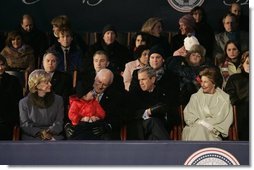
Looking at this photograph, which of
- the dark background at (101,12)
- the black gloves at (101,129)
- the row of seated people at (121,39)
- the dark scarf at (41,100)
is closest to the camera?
the black gloves at (101,129)

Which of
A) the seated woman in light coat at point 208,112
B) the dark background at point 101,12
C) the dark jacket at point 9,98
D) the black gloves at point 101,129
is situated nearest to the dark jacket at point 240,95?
the seated woman in light coat at point 208,112

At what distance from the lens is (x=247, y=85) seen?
25.2 feet

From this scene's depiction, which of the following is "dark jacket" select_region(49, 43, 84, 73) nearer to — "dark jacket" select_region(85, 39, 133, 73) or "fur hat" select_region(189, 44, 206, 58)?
"dark jacket" select_region(85, 39, 133, 73)

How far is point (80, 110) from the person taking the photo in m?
7.47


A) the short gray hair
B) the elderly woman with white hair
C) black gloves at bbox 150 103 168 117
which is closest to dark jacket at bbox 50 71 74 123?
the elderly woman with white hair

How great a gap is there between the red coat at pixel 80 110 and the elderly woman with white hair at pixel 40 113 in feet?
0.55

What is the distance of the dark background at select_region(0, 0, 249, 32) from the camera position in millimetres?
8023

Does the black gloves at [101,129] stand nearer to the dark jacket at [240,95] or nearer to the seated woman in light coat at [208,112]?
the seated woman in light coat at [208,112]

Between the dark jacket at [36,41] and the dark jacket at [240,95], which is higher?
the dark jacket at [36,41]

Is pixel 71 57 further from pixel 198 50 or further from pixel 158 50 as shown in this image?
pixel 198 50

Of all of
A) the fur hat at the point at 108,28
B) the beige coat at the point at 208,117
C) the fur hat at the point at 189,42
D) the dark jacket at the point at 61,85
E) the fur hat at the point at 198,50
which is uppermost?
the fur hat at the point at 108,28

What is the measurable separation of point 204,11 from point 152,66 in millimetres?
1017

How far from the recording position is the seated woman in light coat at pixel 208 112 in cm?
745

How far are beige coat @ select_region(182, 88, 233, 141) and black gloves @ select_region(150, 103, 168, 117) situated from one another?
0.25 m
